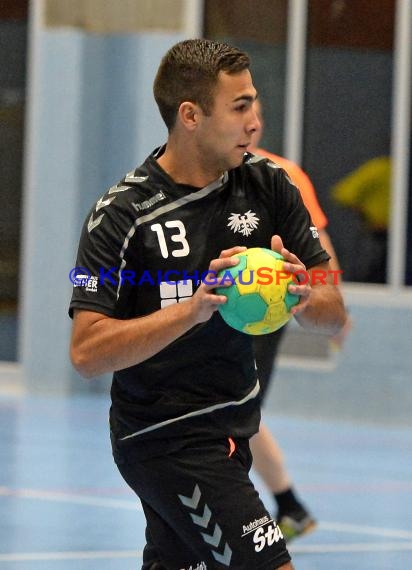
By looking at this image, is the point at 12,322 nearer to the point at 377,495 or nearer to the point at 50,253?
the point at 50,253

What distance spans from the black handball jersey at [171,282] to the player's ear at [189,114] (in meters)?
0.17

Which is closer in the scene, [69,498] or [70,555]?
[70,555]

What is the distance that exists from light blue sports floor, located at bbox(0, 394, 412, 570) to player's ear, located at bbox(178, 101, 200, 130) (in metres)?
2.85

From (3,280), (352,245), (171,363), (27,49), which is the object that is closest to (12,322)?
(3,280)

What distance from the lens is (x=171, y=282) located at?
3.93 meters

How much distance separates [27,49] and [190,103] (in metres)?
9.02

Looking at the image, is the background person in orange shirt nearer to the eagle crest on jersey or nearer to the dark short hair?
the eagle crest on jersey

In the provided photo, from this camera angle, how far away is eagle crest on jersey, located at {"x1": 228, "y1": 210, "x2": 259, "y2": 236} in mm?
4012

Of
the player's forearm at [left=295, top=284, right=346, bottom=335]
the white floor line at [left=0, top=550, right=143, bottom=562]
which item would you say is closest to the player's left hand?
the player's forearm at [left=295, top=284, right=346, bottom=335]

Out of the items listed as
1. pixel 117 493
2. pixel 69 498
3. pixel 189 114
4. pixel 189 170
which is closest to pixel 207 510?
pixel 189 170

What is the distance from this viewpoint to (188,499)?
3.91 m

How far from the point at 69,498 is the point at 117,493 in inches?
12.9

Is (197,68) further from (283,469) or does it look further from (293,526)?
(293,526)

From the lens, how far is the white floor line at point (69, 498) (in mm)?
7700
